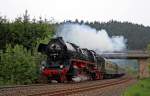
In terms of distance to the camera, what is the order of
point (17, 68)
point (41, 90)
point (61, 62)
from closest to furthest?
1. point (41, 90)
2. point (61, 62)
3. point (17, 68)

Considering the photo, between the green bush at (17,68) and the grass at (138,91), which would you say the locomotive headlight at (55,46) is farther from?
the grass at (138,91)

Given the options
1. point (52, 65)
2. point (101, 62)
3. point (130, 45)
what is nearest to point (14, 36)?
point (101, 62)

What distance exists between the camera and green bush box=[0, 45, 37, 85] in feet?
118

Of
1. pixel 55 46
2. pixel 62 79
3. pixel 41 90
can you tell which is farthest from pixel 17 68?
pixel 41 90

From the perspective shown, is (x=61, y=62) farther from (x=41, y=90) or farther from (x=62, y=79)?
(x=41, y=90)

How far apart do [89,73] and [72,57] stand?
6719mm

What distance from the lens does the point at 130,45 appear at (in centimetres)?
15625

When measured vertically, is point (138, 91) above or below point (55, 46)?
below

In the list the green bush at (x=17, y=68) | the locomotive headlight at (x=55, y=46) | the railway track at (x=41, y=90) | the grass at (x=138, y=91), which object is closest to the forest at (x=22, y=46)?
the green bush at (x=17, y=68)

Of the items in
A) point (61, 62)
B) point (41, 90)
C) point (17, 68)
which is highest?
point (61, 62)

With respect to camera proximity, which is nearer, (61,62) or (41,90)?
(41,90)

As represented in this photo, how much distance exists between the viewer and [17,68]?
36688 millimetres

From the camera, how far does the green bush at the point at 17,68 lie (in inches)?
1420

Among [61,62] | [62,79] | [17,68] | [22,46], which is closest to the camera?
[61,62]
